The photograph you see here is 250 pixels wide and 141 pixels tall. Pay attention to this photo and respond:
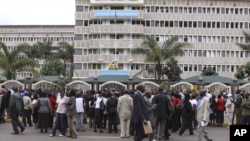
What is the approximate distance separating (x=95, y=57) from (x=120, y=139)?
5416 centimetres

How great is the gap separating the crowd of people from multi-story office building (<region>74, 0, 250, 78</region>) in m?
47.7

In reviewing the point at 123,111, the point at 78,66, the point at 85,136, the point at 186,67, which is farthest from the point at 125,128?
the point at 186,67

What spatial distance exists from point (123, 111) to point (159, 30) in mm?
57053

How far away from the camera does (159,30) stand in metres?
74.1

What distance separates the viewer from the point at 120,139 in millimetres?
17984

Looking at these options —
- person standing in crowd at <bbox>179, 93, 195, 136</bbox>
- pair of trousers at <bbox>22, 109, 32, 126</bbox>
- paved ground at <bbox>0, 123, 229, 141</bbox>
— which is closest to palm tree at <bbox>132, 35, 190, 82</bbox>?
pair of trousers at <bbox>22, 109, 32, 126</bbox>

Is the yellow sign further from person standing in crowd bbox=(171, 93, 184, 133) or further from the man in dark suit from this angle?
the man in dark suit

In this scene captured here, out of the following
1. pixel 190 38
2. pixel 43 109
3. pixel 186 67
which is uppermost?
A: pixel 190 38

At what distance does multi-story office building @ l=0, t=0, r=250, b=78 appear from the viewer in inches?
2813

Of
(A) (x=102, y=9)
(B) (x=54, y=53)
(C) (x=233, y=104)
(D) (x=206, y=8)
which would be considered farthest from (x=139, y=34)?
(C) (x=233, y=104)

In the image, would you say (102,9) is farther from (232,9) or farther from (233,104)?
(233,104)

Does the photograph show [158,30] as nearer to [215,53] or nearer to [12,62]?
[215,53]

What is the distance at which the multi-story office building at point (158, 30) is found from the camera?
71.4 meters

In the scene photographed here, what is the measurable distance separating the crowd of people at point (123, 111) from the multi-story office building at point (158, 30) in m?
47.7
